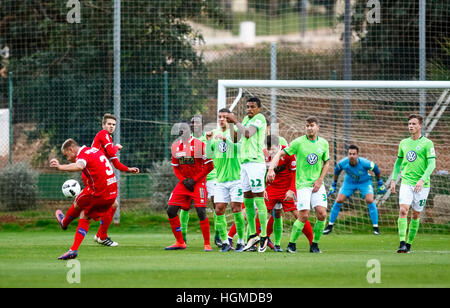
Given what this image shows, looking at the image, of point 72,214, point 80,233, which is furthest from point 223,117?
point 80,233

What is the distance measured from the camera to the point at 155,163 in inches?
708

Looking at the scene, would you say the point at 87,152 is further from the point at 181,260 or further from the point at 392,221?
the point at 392,221

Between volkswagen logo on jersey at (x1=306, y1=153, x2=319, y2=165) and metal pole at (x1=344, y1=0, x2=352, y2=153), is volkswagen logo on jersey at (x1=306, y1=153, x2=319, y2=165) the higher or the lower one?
the lower one

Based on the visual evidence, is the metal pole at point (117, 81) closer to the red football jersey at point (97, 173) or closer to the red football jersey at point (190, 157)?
the red football jersey at point (190, 157)

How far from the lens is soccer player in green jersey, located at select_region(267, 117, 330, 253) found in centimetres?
1102

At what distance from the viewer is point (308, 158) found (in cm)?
1114

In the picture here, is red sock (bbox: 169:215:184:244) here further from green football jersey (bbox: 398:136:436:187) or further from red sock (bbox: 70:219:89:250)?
green football jersey (bbox: 398:136:436:187)

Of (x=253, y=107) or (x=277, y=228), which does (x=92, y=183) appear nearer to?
(x=253, y=107)

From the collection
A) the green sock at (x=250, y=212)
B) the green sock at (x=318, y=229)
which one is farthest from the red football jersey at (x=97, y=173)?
the green sock at (x=318, y=229)

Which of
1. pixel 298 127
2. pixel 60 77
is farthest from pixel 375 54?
pixel 60 77

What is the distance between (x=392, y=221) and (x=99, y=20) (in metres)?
9.71

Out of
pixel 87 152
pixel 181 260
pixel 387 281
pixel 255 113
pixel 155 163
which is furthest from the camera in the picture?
pixel 155 163

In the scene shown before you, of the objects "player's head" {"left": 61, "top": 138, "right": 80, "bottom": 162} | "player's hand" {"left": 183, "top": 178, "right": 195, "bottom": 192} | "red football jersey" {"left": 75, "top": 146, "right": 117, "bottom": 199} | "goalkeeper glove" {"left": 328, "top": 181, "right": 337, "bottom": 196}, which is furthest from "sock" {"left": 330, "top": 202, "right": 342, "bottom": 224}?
"player's head" {"left": 61, "top": 138, "right": 80, "bottom": 162}

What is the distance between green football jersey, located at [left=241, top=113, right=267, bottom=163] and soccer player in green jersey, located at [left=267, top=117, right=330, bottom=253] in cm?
29
